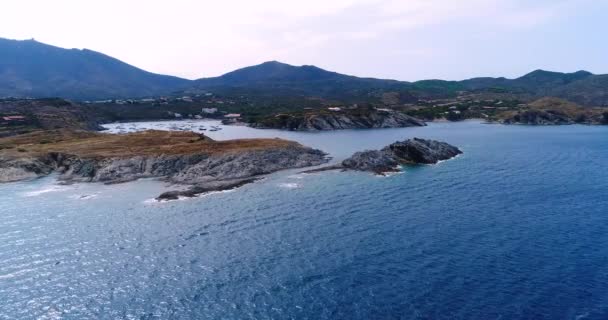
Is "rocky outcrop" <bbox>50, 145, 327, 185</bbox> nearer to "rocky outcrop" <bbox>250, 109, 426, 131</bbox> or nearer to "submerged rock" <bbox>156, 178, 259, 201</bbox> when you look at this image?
"submerged rock" <bbox>156, 178, 259, 201</bbox>

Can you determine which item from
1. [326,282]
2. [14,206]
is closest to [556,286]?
[326,282]

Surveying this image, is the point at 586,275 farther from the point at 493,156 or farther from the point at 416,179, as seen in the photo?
the point at 493,156

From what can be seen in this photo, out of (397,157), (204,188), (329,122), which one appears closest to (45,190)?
(204,188)

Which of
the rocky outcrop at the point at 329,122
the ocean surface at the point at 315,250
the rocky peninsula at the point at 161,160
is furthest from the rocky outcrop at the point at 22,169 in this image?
the rocky outcrop at the point at 329,122

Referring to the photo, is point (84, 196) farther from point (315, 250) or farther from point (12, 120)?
point (12, 120)

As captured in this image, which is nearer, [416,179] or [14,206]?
[14,206]

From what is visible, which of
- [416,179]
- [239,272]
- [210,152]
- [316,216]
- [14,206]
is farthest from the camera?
[210,152]
